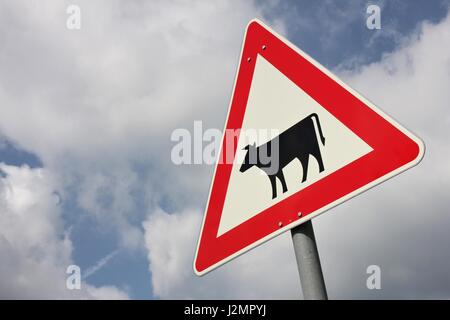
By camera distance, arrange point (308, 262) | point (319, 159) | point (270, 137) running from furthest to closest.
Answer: point (270, 137)
point (319, 159)
point (308, 262)

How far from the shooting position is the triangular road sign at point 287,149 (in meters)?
1.18

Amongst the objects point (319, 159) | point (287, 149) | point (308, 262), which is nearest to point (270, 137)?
point (287, 149)

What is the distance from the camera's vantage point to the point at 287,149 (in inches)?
51.3

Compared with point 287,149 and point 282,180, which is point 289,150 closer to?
point 287,149

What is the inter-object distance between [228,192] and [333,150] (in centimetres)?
45

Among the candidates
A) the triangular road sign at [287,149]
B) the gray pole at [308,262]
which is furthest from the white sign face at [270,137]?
the gray pole at [308,262]

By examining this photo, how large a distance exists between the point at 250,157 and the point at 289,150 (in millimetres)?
171

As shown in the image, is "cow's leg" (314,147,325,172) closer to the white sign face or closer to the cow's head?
the white sign face

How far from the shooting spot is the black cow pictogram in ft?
4.17

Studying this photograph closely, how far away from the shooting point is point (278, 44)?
1.50m

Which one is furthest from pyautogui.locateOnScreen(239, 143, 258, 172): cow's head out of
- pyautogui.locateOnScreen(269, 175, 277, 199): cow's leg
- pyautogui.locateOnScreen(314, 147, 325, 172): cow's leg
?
pyautogui.locateOnScreen(314, 147, 325, 172): cow's leg

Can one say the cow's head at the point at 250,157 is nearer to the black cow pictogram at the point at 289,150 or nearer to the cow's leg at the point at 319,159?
the black cow pictogram at the point at 289,150

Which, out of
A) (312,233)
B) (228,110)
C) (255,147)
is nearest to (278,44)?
(228,110)
